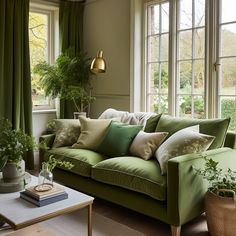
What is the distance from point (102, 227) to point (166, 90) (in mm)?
1911

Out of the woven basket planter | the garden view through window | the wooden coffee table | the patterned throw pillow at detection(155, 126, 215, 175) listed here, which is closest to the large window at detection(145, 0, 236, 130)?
the patterned throw pillow at detection(155, 126, 215, 175)

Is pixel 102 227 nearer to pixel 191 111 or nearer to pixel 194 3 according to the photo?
pixel 191 111

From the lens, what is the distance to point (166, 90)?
12.5 feet

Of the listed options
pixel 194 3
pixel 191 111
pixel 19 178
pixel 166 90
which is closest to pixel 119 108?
pixel 166 90

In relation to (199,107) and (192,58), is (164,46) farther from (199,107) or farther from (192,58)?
(199,107)

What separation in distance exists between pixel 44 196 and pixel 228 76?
2.21m

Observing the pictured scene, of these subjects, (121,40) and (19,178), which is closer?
(19,178)

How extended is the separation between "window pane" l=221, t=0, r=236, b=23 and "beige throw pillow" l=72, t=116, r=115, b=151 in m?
1.59

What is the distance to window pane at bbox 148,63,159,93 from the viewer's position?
3.94m

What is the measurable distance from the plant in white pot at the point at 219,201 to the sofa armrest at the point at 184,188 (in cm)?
6

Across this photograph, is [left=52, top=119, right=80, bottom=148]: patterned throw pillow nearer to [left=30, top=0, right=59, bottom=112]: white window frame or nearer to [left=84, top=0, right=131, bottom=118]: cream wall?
[left=84, top=0, right=131, bottom=118]: cream wall

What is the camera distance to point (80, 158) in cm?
301

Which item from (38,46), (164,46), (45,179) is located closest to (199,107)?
(164,46)

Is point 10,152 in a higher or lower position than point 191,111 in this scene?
lower
